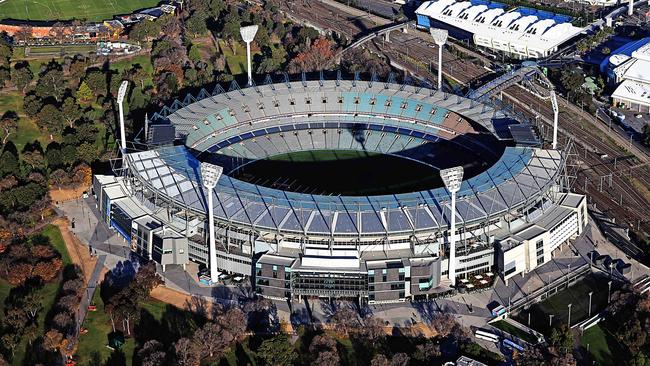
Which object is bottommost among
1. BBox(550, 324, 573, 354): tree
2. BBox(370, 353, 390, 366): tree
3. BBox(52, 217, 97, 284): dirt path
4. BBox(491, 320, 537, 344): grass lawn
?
BBox(52, 217, 97, 284): dirt path

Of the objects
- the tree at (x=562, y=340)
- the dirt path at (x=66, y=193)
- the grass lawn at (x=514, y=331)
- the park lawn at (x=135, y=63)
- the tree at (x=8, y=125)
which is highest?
the park lawn at (x=135, y=63)

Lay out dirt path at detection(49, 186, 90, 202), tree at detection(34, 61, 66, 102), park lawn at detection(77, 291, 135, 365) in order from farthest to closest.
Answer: tree at detection(34, 61, 66, 102), dirt path at detection(49, 186, 90, 202), park lawn at detection(77, 291, 135, 365)

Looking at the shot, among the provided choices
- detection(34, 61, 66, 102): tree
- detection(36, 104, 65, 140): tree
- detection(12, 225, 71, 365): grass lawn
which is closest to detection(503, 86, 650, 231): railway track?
detection(12, 225, 71, 365): grass lawn

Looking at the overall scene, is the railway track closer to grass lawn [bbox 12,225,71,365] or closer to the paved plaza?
the paved plaza

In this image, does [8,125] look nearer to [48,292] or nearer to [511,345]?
[48,292]

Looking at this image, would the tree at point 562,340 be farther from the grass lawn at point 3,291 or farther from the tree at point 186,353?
the grass lawn at point 3,291

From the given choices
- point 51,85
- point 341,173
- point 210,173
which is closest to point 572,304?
point 341,173

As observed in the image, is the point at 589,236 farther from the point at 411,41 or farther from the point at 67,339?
the point at 411,41

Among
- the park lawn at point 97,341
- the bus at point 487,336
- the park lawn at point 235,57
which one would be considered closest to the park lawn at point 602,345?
the bus at point 487,336
